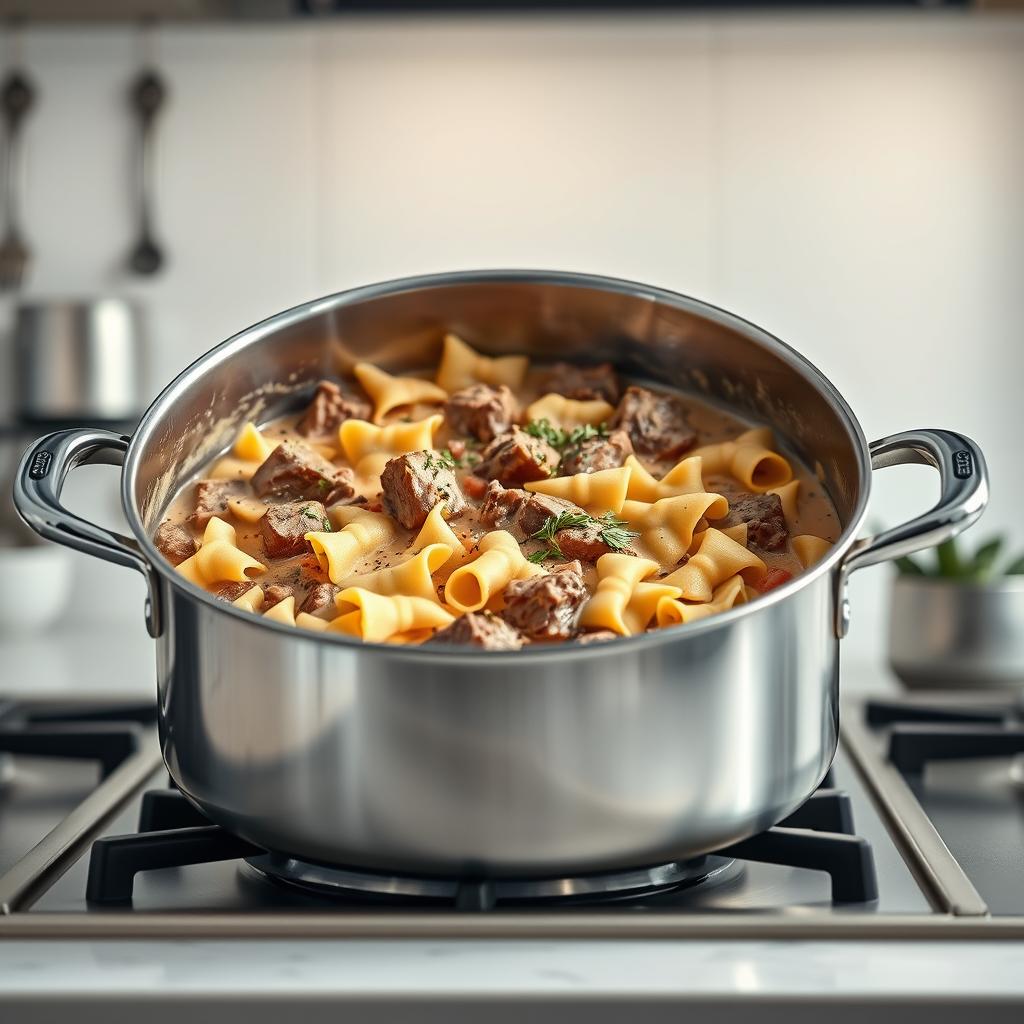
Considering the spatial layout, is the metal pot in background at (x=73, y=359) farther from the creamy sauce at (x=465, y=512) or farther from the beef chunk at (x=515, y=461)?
the beef chunk at (x=515, y=461)

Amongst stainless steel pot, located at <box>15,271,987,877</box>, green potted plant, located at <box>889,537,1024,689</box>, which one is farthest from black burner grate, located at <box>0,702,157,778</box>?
green potted plant, located at <box>889,537,1024,689</box>

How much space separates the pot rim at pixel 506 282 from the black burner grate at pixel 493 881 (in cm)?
16

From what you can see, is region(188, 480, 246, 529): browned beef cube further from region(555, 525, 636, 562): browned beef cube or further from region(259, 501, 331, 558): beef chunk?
region(555, 525, 636, 562): browned beef cube

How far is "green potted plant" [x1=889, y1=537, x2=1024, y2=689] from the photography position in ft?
5.35

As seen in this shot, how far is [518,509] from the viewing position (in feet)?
3.25

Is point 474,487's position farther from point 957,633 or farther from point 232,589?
point 957,633

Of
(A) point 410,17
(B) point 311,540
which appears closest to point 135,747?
(B) point 311,540

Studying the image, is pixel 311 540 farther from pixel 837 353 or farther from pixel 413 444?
pixel 837 353

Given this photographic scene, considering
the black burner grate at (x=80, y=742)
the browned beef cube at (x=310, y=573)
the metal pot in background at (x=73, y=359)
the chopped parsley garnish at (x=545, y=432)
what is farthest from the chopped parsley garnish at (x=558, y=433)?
the metal pot in background at (x=73, y=359)

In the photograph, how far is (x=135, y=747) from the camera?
119cm

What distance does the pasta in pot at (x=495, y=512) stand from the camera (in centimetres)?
86

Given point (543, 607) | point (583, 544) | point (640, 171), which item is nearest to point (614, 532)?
point (583, 544)

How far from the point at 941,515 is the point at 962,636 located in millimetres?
948

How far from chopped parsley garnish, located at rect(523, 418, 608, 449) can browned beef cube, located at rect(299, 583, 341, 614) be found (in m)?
0.27
